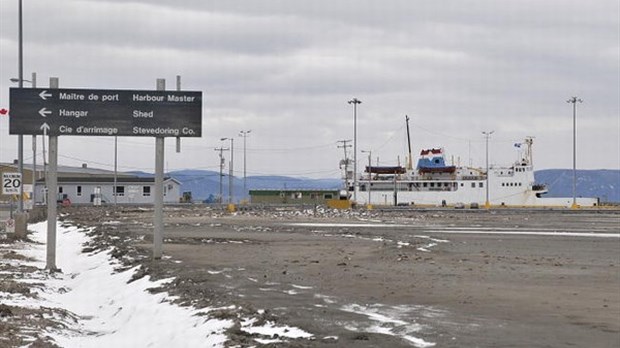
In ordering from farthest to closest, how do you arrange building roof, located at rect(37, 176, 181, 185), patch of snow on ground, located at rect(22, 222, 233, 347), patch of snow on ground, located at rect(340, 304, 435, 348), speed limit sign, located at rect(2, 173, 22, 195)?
building roof, located at rect(37, 176, 181, 185) < speed limit sign, located at rect(2, 173, 22, 195) < patch of snow on ground, located at rect(22, 222, 233, 347) < patch of snow on ground, located at rect(340, 304, 435, 348)

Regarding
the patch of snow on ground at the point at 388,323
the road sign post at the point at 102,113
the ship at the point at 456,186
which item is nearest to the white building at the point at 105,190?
the ship at the point at 456,186

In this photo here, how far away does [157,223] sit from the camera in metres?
25.8

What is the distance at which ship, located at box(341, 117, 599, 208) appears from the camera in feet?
448

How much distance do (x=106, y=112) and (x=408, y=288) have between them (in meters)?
10.9

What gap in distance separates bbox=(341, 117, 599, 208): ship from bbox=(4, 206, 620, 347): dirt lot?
10136 cm

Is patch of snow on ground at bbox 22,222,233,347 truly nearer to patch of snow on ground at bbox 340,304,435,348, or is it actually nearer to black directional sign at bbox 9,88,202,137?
patch of snow on ground at bbox 340,304,435,348

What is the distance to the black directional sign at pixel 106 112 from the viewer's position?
24.8 meters

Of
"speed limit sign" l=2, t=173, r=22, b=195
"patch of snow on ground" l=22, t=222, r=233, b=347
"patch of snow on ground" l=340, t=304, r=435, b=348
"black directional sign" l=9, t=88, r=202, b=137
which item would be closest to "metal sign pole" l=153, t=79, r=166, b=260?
"black directional sign" l=9, t=88, r=202, b=137

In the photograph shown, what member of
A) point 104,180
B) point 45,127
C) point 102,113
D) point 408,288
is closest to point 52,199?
point 45,127

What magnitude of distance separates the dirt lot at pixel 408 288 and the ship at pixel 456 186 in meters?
101

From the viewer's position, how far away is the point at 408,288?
1811 centimetres

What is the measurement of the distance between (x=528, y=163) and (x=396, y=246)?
113m

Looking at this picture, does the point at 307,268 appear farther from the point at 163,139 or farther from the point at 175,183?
the point at 175,183

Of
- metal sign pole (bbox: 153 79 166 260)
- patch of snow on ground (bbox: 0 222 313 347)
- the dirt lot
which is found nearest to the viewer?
the dirt lot
